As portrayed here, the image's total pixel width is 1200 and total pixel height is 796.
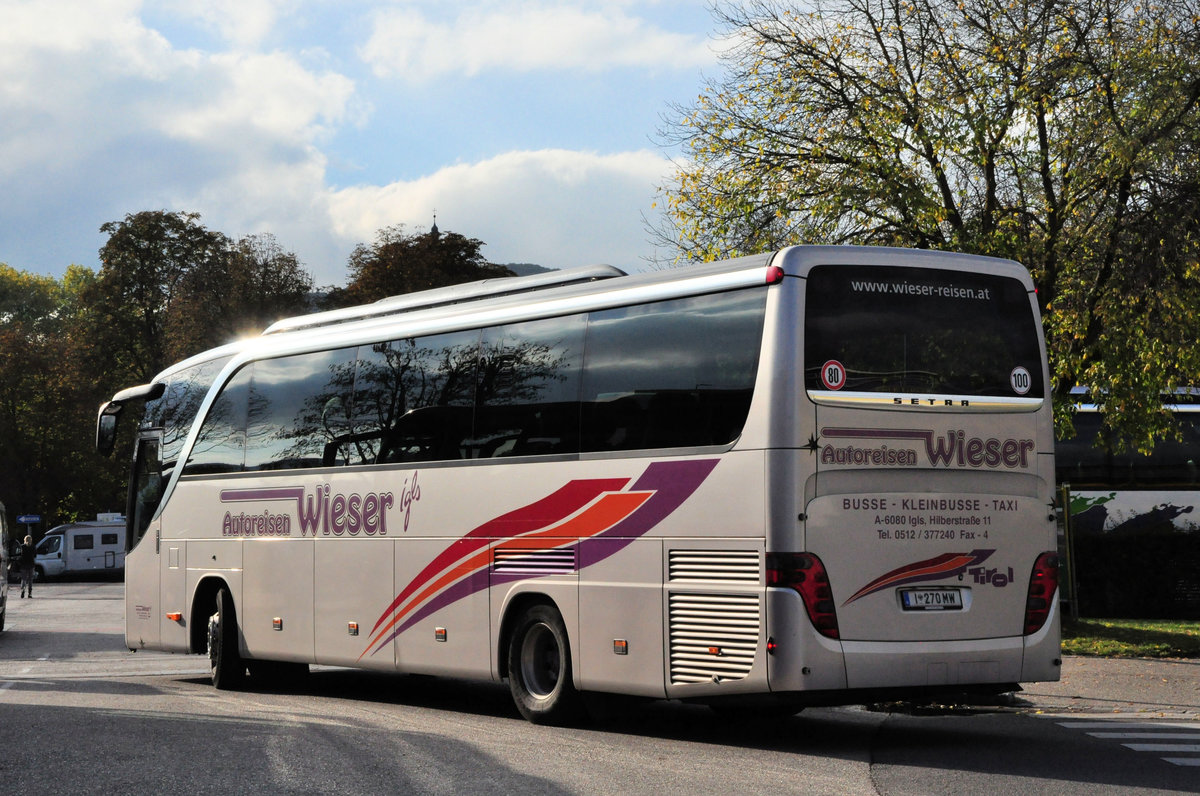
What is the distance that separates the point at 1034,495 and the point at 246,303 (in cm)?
5407

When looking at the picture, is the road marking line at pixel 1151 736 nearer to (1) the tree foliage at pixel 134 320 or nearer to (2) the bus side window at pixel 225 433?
(2) the bus side window at pixel 225 433

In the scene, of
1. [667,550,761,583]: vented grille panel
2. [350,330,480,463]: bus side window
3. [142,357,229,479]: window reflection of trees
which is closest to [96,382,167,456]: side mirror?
[142,357,229,479]: window reflection of trees

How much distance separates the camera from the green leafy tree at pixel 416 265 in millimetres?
62250

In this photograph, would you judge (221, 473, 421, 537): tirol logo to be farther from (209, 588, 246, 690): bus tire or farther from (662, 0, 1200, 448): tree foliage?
(662, 0, 1200, 448): tree foliage

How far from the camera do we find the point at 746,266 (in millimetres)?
11031

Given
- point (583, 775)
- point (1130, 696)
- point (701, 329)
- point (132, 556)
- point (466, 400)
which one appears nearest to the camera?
point (583, 775)

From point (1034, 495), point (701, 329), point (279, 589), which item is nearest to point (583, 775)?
point (701, 329)

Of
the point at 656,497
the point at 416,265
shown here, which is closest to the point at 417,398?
the point at 656,497

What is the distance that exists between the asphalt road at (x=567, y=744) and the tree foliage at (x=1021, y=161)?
19.8ft

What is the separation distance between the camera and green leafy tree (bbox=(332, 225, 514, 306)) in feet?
204

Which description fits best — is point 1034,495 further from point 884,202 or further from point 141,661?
point 141,661

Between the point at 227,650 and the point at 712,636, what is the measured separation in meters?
7.75

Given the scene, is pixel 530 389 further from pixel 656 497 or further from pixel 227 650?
pixel 227 650

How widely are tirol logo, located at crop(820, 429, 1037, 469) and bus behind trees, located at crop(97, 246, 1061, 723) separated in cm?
2
